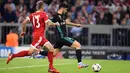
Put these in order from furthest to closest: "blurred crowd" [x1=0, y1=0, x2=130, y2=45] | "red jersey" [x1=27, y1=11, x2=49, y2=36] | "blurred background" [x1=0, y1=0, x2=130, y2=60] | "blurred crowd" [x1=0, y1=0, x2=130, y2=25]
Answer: "blurred crowd" [x1=0, y1=0, x2=130, y2=25], "blurred crowd" [x1=0, y1=0, x2=130, y2=45], "blurred background" [x1=0, y1=0, x2=130, y2=60], "red jersey" [x1=27, y1=11, x2=49, y2=36]

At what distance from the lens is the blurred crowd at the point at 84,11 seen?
82.4 feet

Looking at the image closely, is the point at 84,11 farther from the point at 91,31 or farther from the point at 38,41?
the point at 38,41

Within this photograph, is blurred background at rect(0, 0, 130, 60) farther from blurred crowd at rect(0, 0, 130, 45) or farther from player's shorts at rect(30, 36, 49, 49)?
player's shorts at rect(30, 36, 49, 49)

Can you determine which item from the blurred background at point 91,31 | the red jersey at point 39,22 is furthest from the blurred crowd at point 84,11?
the red jersey at point 39,22

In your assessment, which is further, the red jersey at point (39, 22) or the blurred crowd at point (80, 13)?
the blurred crowd at point (80, 13)

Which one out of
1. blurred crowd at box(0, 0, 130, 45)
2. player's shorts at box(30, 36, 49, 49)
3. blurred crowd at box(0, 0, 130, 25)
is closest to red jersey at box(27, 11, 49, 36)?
player's shorts at box(30, 36, 49, 49)

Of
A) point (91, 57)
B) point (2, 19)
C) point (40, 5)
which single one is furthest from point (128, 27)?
point (40, 5)

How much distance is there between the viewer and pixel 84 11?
2547 cm

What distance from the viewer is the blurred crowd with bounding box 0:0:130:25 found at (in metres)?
25.1

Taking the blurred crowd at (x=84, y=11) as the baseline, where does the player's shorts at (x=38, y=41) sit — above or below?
above

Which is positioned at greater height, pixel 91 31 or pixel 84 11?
pixel 84 11

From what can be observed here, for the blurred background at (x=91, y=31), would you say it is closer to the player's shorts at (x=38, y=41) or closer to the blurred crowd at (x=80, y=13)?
the blurred crowd at (x=80, y=13)

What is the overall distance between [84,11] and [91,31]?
1517 millimetres

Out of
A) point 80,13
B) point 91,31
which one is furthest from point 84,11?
point 91,31
